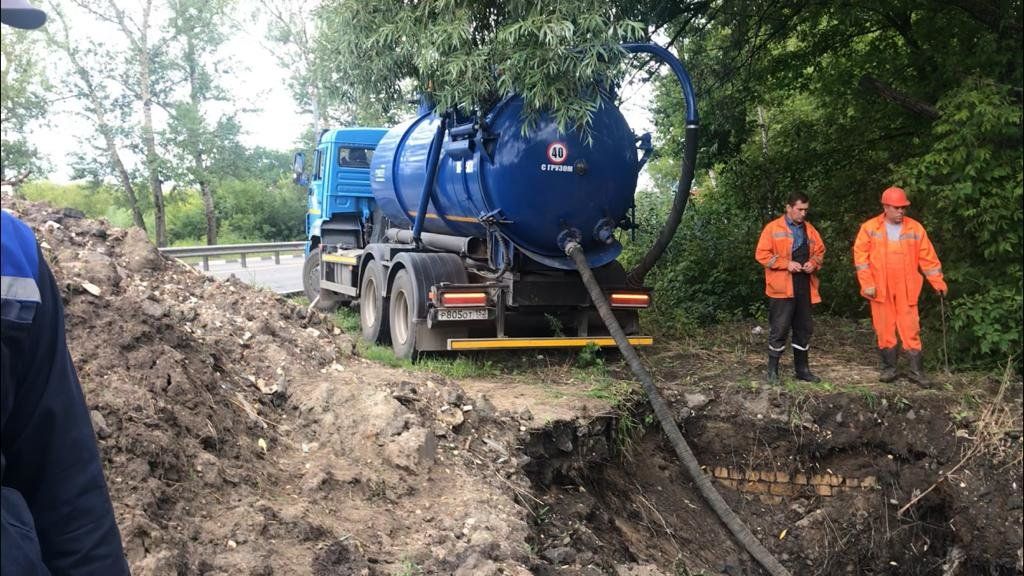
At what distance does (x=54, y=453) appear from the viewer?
1.68m

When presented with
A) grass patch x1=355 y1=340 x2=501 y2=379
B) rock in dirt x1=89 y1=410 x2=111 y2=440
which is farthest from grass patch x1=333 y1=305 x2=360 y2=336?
rock in dirt x1=89 y1=410 x2=111 y2=440

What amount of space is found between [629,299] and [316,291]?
6.64 m

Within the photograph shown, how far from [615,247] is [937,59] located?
144 inches

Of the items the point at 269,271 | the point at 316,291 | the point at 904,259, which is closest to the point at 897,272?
the point at 904,259

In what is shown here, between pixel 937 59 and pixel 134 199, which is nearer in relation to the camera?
pixel 937 59

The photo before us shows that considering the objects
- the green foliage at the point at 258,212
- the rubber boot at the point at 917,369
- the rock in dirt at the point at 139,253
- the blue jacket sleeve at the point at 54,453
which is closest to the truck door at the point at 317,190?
the rock in dirt at the point at 139,253

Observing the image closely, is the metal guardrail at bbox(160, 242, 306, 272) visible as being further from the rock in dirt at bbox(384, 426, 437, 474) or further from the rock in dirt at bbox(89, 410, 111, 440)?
the rock in dirt at bbox(89, 410, 111, 440)

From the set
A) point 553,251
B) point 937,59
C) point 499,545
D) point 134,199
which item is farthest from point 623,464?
point 134,199

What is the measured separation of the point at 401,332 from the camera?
904 centimetres

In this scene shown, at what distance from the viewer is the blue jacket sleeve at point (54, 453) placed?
160 cm

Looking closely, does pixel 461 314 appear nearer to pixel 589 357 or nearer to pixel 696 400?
pixel 589 357

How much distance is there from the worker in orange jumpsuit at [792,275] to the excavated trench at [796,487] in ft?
1.81

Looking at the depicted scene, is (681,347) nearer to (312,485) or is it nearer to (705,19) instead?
(705,19)

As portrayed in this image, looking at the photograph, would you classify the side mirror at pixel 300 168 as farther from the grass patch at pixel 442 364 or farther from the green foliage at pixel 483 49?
the grass patch at pixel 442 364
